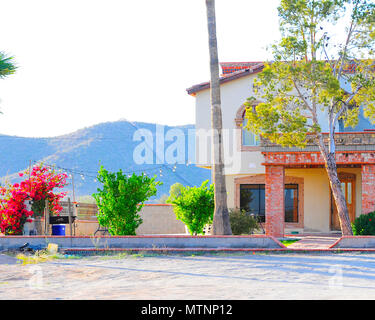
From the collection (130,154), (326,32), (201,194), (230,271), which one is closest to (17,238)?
(201,194)

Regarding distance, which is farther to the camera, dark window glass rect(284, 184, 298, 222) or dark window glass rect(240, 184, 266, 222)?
dark window glass rect(240, 184, 266, 222)

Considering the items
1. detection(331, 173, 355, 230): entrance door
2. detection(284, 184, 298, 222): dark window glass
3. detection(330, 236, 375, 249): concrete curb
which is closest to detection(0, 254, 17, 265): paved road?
detection(330, 236, 375, 249): concrete curb

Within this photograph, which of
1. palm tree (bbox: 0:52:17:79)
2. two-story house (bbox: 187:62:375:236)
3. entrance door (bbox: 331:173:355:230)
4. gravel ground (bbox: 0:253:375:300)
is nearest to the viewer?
gravel ground (bbox: 0:253:375:300)

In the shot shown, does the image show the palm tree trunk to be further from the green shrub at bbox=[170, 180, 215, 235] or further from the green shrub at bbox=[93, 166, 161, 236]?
the green shrub at bbox=[93, 166, 161, 236]

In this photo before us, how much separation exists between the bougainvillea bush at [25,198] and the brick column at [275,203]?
848 centimetres

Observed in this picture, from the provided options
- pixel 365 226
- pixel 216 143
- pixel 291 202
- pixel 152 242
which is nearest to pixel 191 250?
pixel 152 242

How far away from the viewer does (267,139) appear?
24281 mm

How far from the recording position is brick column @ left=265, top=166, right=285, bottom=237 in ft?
79.2

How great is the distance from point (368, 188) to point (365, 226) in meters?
3.02

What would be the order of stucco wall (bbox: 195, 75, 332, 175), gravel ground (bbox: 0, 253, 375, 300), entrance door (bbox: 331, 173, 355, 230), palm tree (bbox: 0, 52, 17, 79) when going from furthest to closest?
stucco wall (bbox: 195, 75, 332, 175) → entrance door (bbox: 331, 173, 355, 230) → palm tree (bbox: 0, 52, 17, 79) → gravel ground (bbox: 0, 253, 375, 300)

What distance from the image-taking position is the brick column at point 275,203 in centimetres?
2414

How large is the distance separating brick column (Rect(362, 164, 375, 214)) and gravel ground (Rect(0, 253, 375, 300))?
228 inches
